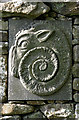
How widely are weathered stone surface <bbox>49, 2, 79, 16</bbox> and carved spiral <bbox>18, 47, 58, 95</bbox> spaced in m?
0.45

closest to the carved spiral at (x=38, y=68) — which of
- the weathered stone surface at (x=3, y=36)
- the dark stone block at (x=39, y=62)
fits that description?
the dark stone block at (x=39, y=62)

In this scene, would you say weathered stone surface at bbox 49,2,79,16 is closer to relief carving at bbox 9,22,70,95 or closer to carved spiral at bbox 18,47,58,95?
relief carving at bbox 9,22,70,95

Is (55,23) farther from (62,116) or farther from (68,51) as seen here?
(62,116)

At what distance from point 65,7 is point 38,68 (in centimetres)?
74

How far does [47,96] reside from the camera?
369cm

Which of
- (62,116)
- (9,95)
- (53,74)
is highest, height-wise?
(53,74)

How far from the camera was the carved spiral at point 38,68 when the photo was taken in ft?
12.0

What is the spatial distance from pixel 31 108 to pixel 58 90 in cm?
36

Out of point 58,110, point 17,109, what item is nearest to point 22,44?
point 17,109

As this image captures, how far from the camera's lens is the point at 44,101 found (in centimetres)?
372

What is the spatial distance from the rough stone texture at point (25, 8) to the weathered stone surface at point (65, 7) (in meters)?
0.10

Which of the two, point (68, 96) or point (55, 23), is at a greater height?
point (55, 23)

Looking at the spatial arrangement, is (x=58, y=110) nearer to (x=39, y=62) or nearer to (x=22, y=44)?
(x=39, y=62)

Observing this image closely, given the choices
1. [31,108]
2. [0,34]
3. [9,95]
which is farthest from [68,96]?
[0,34]
